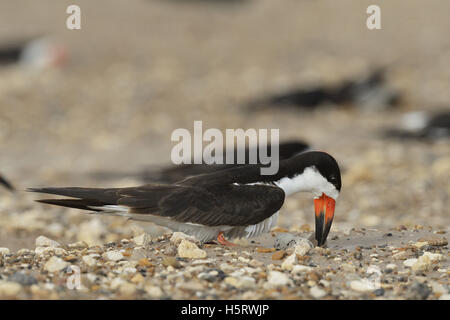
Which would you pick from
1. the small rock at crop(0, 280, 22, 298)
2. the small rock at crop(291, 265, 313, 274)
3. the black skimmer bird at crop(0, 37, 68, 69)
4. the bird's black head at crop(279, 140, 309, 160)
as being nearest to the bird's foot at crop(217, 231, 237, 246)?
the small rock at crop(291, 265, 313, 274)

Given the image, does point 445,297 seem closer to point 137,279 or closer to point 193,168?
point 137,279

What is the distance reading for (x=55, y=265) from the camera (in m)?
3.82

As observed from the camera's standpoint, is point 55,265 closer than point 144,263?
Yes

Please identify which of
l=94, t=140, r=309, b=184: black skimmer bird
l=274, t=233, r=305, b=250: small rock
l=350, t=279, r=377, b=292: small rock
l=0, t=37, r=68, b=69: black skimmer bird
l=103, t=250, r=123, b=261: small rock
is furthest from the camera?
l=0, t=37, r=68, b=69: black skimmer bird

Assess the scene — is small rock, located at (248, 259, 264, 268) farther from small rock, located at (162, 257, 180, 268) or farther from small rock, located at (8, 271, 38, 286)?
small rock, located at (8, 271, 38, 286)

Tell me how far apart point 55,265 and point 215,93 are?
1029cm

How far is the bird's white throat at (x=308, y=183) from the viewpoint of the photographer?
4.67 meters

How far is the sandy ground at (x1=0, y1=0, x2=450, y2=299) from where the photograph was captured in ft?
12.8

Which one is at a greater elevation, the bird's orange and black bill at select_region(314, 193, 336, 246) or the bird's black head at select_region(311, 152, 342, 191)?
the bird's black head at select_region(311, 152, 342, 191)

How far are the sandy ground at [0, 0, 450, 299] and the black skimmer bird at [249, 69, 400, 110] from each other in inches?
8.1

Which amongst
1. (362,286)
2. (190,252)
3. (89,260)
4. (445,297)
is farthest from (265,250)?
(445,297)

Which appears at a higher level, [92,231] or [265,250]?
[265,250]

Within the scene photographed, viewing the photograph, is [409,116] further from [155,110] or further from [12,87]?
[12,87]

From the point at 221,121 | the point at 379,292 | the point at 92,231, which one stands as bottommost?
the point at 92,231
